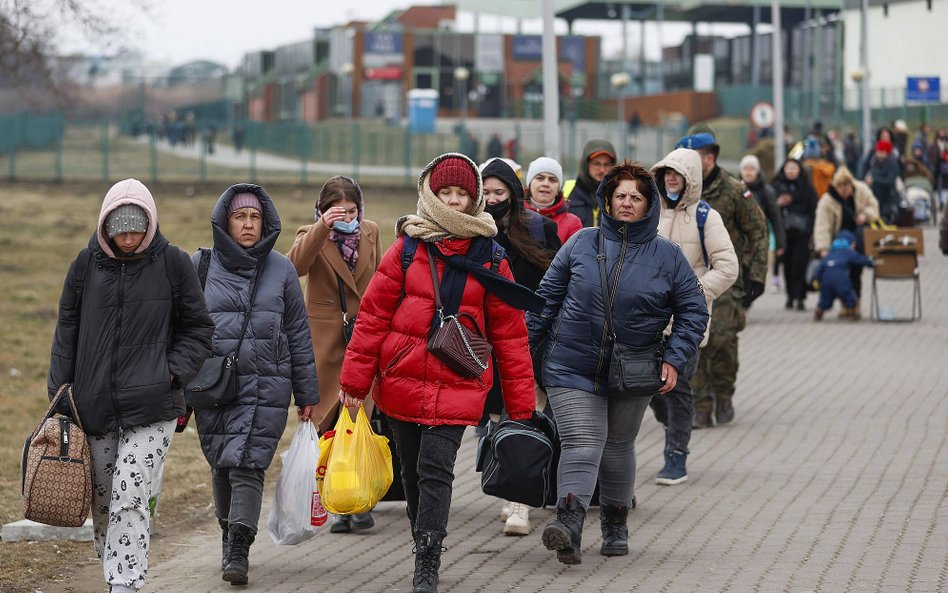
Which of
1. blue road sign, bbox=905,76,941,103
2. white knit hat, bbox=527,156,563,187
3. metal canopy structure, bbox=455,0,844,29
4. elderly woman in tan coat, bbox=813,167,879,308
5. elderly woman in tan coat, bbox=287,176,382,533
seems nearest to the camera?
→ elderly woman in tan coat, bbox=287,176,382,533

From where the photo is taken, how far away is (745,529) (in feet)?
25.7

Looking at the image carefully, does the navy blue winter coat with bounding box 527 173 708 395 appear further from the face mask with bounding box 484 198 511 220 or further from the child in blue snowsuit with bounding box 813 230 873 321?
the child in blue snowsuit with bounding box 813 230 873 321

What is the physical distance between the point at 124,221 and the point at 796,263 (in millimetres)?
13567

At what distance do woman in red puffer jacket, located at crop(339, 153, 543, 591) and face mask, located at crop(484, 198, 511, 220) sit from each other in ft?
4.11

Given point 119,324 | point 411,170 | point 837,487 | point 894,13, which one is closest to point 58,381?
point 119,324

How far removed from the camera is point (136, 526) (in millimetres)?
6152

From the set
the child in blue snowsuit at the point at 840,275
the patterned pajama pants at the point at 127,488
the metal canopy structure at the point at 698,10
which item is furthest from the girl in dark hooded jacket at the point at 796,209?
the metal canopy structure at the point at 698,10

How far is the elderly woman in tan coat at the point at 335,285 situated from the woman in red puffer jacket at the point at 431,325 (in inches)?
56.1

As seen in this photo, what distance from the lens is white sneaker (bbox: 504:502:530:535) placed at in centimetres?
773

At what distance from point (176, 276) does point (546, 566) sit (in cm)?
209

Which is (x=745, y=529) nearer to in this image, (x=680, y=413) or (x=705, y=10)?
(x=680, y=413)

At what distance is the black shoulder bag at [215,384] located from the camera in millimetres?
6707

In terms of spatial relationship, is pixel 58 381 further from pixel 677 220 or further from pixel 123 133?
pixel 123 133

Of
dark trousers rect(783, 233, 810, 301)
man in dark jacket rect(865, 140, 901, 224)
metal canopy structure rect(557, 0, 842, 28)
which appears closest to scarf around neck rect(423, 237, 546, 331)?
dark trousers rect(783, 233, 810, 301)
